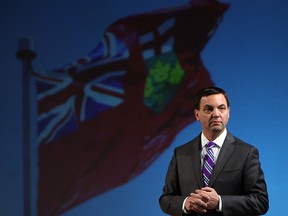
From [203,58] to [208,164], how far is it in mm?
1329

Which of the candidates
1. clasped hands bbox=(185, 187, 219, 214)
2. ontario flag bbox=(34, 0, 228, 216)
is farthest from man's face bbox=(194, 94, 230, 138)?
ontario flag bbox=(34, 0, 228, 216)

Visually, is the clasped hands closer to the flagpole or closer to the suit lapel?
the suit lapel

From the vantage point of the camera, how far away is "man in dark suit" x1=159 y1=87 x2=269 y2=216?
151 centimetres

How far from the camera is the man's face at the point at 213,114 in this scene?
63.5 inches

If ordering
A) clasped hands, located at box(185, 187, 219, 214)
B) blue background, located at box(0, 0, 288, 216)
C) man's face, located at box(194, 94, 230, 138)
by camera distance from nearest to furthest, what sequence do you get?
clasped hands, located at box(185, 187, 219, 214) → man's face, located at box(194, 94, 230, 138) → blue background, located at box(0, 0, 288, 216)

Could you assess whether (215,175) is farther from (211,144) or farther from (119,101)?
(119,101)

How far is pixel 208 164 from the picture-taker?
5.25 feet

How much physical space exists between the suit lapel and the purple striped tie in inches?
0.8

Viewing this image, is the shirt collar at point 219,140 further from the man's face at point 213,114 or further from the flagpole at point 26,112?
the flagpole at point 26,112

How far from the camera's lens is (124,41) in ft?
9.43

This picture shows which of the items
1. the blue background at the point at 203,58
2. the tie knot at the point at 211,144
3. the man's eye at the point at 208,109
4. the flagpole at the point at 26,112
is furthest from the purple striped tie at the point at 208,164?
the flagpole at the point at 26,112

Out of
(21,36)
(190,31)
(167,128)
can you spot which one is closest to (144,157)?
(167,128)

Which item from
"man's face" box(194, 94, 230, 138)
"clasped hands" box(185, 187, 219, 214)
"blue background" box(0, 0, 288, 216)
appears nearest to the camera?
"clasped hands" box(185, 187, 219, 214)

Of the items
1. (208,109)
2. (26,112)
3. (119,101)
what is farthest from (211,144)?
(26,112)
